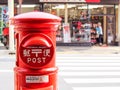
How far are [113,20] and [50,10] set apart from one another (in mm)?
3991

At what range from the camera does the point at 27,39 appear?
14.1 ft

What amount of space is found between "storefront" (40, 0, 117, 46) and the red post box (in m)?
19.8

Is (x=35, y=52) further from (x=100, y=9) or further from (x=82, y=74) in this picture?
(x=100, y=9)

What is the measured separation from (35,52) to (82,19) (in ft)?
67.2

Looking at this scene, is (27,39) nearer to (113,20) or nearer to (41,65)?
(41,65)

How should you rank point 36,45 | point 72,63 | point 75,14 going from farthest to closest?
1. point 75,14
2. point 72,63
3. point 36,45

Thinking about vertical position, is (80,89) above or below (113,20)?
below

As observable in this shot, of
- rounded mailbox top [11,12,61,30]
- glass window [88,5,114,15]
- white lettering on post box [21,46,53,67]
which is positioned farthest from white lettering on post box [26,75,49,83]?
glass window [88,5,114,15]

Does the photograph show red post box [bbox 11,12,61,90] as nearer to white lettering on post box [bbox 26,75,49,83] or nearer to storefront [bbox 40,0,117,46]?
white lettering on post box [bbox 26,75,49,83]

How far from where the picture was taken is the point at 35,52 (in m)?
4.25

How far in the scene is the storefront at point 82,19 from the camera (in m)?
24.3

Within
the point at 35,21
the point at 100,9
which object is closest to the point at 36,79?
the point at 35,21

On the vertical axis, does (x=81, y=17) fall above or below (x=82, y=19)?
above

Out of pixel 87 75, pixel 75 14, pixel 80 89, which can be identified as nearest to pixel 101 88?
pixel 80 89
